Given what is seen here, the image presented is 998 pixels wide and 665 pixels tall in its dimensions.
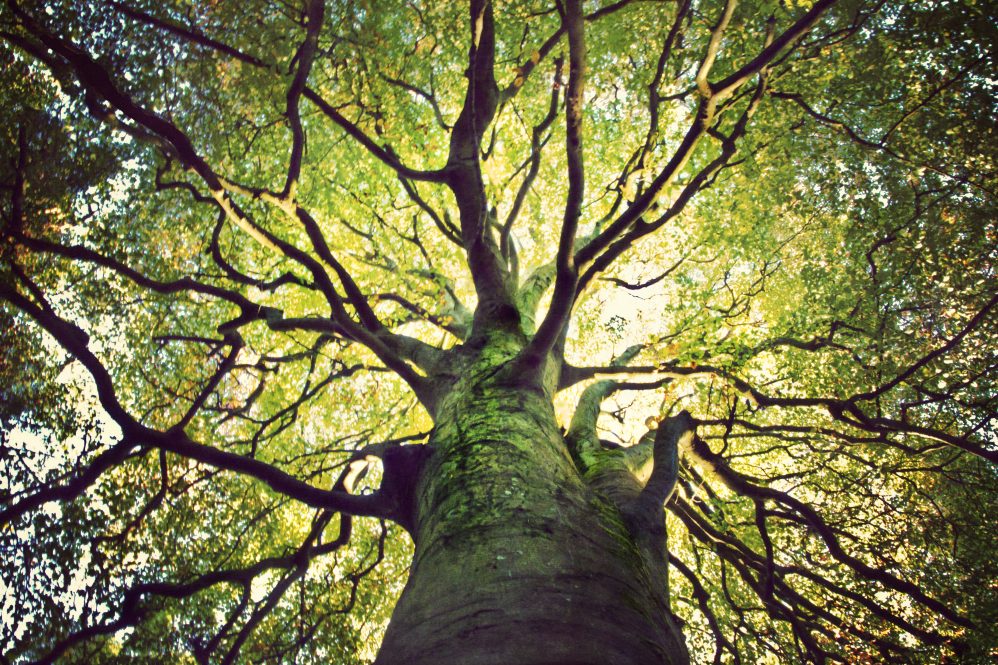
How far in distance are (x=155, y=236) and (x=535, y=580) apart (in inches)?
269

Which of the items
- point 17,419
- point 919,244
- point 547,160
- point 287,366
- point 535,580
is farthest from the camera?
point 547,160

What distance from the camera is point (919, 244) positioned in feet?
19.7

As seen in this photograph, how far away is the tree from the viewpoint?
2990mm

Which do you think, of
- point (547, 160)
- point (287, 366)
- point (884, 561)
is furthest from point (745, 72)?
point (287, 366)

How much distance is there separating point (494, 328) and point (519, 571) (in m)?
3.42

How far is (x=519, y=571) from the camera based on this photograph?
1921 millimetres

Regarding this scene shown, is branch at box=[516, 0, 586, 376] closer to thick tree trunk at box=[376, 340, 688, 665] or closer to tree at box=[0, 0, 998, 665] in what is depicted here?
tree at box=[0, 0, 998, 665]

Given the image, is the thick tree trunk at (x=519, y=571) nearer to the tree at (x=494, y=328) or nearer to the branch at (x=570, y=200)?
the tree at (x=494, y=328)

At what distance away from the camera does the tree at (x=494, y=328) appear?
2990mm

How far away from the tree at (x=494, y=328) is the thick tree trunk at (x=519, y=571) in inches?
0.6

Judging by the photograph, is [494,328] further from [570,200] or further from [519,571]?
[519,571]

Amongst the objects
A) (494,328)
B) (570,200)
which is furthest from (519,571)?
(494,328)

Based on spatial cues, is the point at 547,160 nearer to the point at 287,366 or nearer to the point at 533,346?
the point at 287,366

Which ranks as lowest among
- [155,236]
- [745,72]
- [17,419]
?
[17,419]
